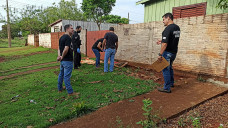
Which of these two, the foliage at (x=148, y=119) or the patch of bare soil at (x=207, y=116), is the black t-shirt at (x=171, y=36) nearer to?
the patch of bare soil at (x=207, y=116)

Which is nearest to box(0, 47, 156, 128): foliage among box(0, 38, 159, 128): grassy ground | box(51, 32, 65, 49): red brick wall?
box(0, 38, 159, 128): grassy ground

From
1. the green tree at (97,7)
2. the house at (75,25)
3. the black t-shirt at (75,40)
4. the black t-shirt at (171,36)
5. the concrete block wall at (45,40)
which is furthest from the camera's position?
the green tree at (97,7)

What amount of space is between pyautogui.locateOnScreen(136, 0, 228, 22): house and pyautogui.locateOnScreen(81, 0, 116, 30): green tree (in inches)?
780

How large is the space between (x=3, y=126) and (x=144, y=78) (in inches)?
170

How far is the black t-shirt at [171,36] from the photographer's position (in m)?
4.00

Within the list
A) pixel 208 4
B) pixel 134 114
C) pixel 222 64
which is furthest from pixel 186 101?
pixel 208 4

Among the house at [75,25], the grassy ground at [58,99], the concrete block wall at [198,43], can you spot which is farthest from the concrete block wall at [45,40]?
the concrete block wall at [198,43]

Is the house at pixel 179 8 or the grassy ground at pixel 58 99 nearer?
the grassy ground at pixel 58 99

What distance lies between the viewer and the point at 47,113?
349cm

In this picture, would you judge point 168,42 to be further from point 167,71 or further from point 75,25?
point 75,25

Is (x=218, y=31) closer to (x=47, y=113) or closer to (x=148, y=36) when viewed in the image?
(x=148, y=36)

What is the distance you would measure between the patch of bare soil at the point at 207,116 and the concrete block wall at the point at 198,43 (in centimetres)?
150

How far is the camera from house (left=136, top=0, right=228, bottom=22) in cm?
668

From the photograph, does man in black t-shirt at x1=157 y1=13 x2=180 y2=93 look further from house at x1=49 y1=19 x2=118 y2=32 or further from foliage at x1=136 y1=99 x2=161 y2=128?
house at x1=49 y1=19 x2=118 y2=32
